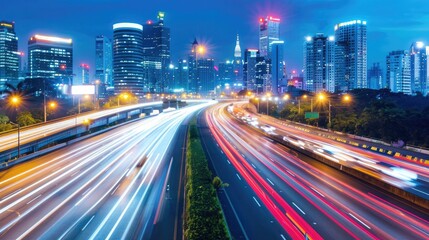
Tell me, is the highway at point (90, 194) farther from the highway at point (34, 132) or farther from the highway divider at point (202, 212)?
the highway at point (34, 132)

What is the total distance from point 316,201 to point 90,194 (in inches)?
662

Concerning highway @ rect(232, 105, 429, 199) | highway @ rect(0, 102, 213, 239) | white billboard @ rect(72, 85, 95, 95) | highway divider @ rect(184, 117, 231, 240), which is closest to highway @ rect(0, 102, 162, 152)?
highway @ rect(0, 102, 213, 239)

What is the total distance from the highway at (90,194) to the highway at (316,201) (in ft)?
18.8

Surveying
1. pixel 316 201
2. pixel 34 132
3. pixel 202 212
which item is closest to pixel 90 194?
pixel 202 212

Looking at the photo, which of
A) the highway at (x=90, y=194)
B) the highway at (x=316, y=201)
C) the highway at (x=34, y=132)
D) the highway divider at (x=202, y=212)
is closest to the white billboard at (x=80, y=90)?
the highway at (x=34, y=132)

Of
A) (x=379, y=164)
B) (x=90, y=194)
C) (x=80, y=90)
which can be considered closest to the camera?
(x=90, y=194)

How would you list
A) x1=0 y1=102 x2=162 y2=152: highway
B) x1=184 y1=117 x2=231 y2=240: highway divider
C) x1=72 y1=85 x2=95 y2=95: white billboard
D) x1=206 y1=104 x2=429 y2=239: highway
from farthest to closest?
1. x1=72 y1=85 x2=95 y2=95: white billboard
2. x1=0 y1=102 x2=162 y2=152: highway
3. x1=206 y1=104 x2=429 y2=239: highway
4. x1=184 y1=117 x2=231 y2=240: highway divider

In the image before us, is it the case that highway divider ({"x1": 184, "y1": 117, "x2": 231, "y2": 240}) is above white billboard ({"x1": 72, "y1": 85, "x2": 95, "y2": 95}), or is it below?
below

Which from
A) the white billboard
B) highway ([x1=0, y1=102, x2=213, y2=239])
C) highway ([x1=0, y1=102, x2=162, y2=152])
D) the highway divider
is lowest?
highway ([x1=0, y1=102, x2=213, y2=239])

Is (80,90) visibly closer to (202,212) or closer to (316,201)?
(316,201)

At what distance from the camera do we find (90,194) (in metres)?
30.2

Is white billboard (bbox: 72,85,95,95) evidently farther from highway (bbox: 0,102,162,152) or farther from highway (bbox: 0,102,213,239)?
highway (bbox: 0,102,213,239)

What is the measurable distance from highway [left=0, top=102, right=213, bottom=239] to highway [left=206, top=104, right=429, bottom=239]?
5745 millimetres

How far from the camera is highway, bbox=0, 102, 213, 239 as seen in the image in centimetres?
2278
